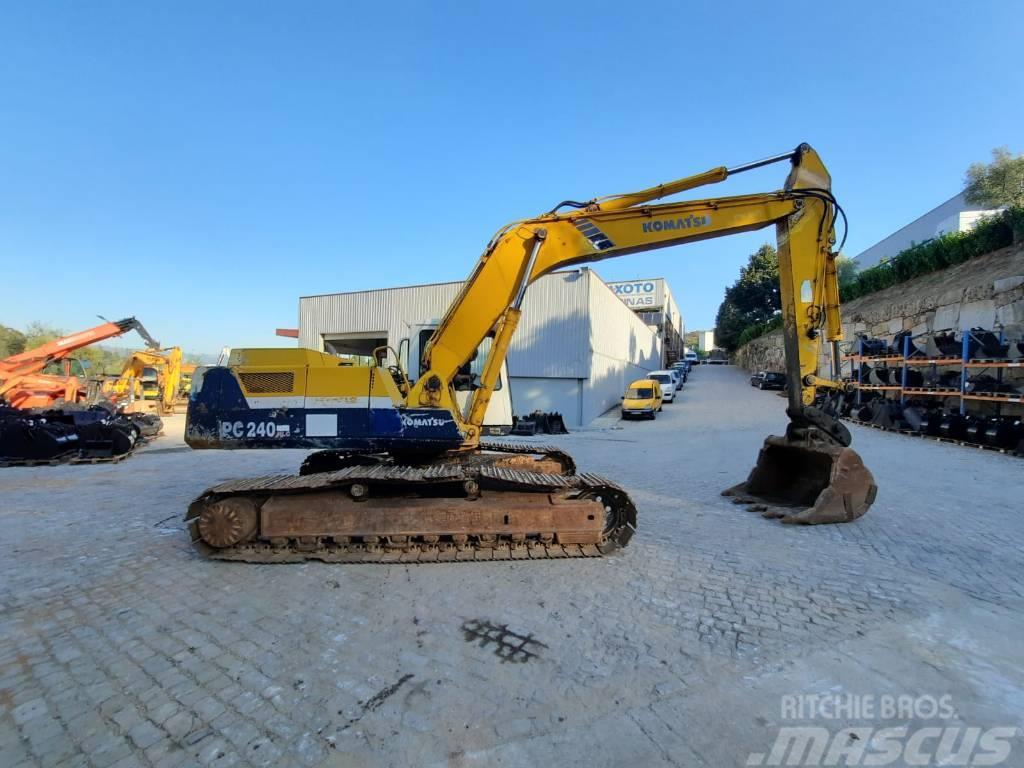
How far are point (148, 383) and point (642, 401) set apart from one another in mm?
25086

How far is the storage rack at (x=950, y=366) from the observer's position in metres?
12.8

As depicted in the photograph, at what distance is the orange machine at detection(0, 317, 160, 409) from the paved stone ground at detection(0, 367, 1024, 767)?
12.3 meters

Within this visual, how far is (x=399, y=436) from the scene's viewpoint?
5184 mm

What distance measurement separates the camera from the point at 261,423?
504 centimetres

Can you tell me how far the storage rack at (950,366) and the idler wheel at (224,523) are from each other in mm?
13142

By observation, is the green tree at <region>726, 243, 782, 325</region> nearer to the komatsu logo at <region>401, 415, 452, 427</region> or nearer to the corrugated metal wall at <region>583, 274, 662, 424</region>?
the corrugated metal wall at <region>583, 274, 662, 424</region>

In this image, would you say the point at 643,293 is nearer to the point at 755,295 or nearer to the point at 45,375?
the point at 755,295

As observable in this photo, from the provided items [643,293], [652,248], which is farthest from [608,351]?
[643,293]

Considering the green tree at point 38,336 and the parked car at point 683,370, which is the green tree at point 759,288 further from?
the green tree at point 38,336

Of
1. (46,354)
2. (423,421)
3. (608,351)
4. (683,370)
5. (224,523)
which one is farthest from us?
(683,370)

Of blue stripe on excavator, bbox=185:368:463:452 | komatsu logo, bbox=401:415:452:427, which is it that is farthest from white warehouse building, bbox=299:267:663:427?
blue stripe on excavator, bbox=185:368:463:452

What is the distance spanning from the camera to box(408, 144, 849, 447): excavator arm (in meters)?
5.57

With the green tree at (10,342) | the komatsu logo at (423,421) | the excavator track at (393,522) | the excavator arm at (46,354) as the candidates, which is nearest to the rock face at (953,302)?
the excavator track at (393,522)

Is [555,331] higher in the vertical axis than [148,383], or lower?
higher
